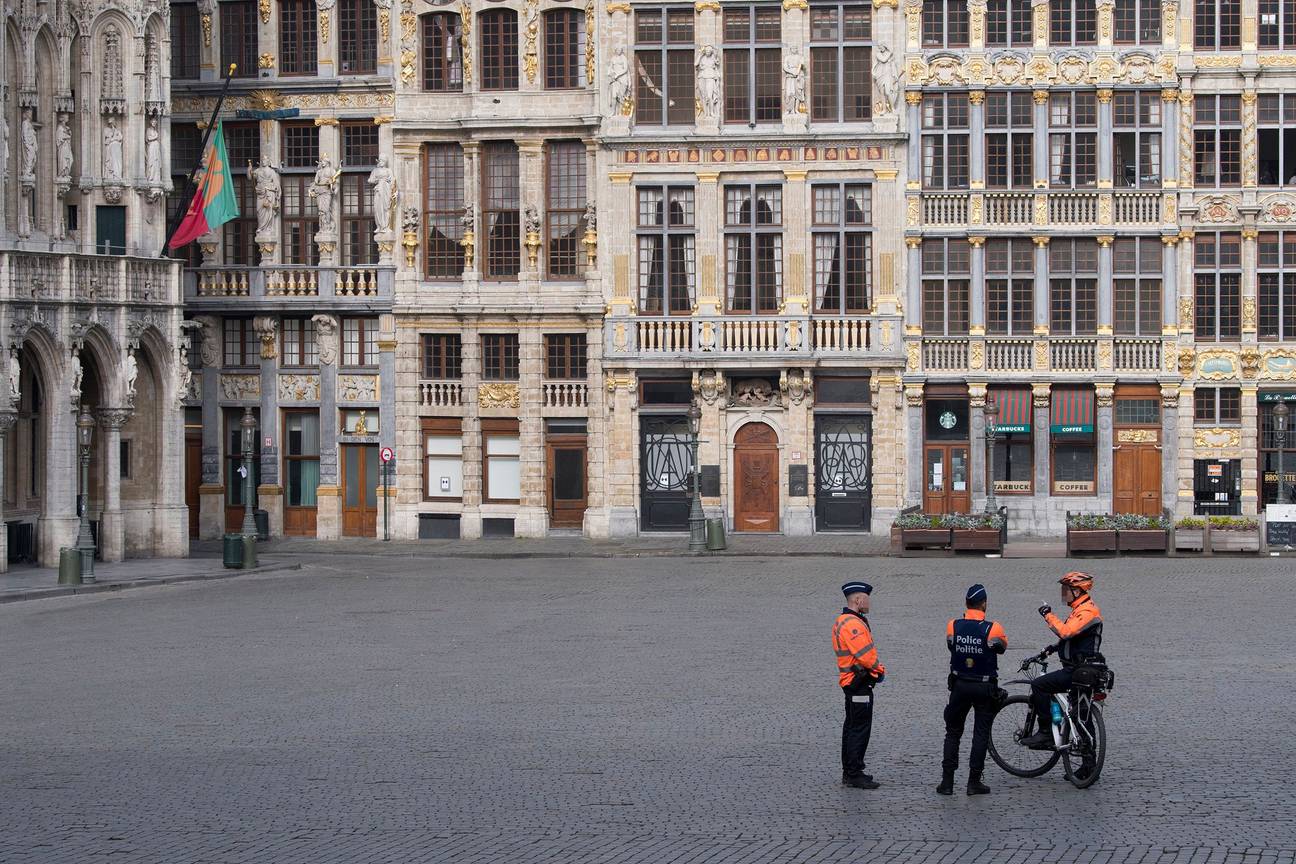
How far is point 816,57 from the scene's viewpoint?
50.6m

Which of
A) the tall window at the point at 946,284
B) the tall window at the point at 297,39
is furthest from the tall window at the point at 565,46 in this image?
the tall window at the point at 946,284

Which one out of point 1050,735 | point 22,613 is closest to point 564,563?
point 22,613

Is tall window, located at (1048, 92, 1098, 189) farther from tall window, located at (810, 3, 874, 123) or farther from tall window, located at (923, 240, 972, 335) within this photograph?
tall window, located at (810, 3, 874, 123)

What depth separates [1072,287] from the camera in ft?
163

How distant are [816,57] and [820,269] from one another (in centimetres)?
520

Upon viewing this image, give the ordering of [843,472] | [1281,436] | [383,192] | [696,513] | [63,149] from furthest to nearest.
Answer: [383,192]
[843,472]
[696,513]
[1281,436]
[63,149]

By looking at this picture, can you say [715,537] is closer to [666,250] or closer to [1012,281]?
[666,250]

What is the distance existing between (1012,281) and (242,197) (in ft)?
64.1

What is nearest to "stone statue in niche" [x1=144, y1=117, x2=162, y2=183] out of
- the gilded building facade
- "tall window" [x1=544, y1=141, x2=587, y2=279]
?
the gilded building facade

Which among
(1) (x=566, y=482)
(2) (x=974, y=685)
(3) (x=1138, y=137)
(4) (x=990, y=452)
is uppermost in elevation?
(3) (x=1138, y=137)

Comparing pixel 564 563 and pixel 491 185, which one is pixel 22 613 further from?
pixel 491 185

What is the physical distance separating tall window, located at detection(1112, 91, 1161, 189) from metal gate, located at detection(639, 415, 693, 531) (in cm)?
1242

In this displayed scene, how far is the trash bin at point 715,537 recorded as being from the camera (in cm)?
4622

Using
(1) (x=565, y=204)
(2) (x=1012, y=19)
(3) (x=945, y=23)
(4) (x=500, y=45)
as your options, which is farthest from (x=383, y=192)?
(2) (x=1012, y=19)
